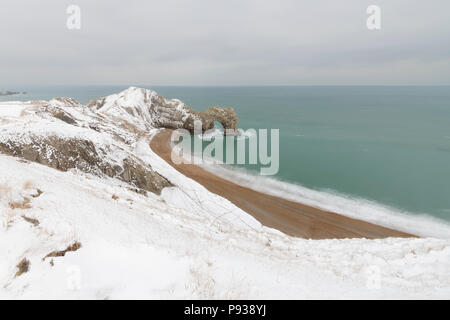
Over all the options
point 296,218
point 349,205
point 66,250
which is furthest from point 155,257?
point 349,205

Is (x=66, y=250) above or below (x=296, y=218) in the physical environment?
above

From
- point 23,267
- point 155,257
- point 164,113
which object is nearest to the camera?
point 23,267

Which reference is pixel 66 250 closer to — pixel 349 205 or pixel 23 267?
pixel 23 267

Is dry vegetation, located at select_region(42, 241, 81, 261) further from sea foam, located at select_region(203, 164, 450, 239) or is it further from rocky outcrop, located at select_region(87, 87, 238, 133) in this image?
rocky outcrop, located at select_region(87, 87, 238, 133)

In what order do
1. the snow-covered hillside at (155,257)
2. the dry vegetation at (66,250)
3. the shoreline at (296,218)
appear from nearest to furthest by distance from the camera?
the snow-covered hillside at (155,257) < the dry vegetation at (66,250) < the shoreline at (296,218)

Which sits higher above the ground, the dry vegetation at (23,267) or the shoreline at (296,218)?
the dry vegetation at (23,267)

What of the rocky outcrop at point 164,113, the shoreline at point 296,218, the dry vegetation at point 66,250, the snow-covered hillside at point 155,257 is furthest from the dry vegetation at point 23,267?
the rocky outcrop at point 164,113

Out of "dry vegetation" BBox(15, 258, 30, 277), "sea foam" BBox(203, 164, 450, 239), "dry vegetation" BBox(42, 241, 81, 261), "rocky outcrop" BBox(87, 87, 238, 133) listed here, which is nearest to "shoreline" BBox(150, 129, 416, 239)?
"sea foam" BBox(203, 164, 450, 239)

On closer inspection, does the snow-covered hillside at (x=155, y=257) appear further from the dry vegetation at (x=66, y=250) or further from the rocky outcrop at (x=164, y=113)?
the rocky outcrop at (x=164, y=113)

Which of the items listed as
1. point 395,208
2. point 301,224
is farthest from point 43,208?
point 395,208

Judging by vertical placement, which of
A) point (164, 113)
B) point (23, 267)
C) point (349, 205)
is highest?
point (164, 113)
